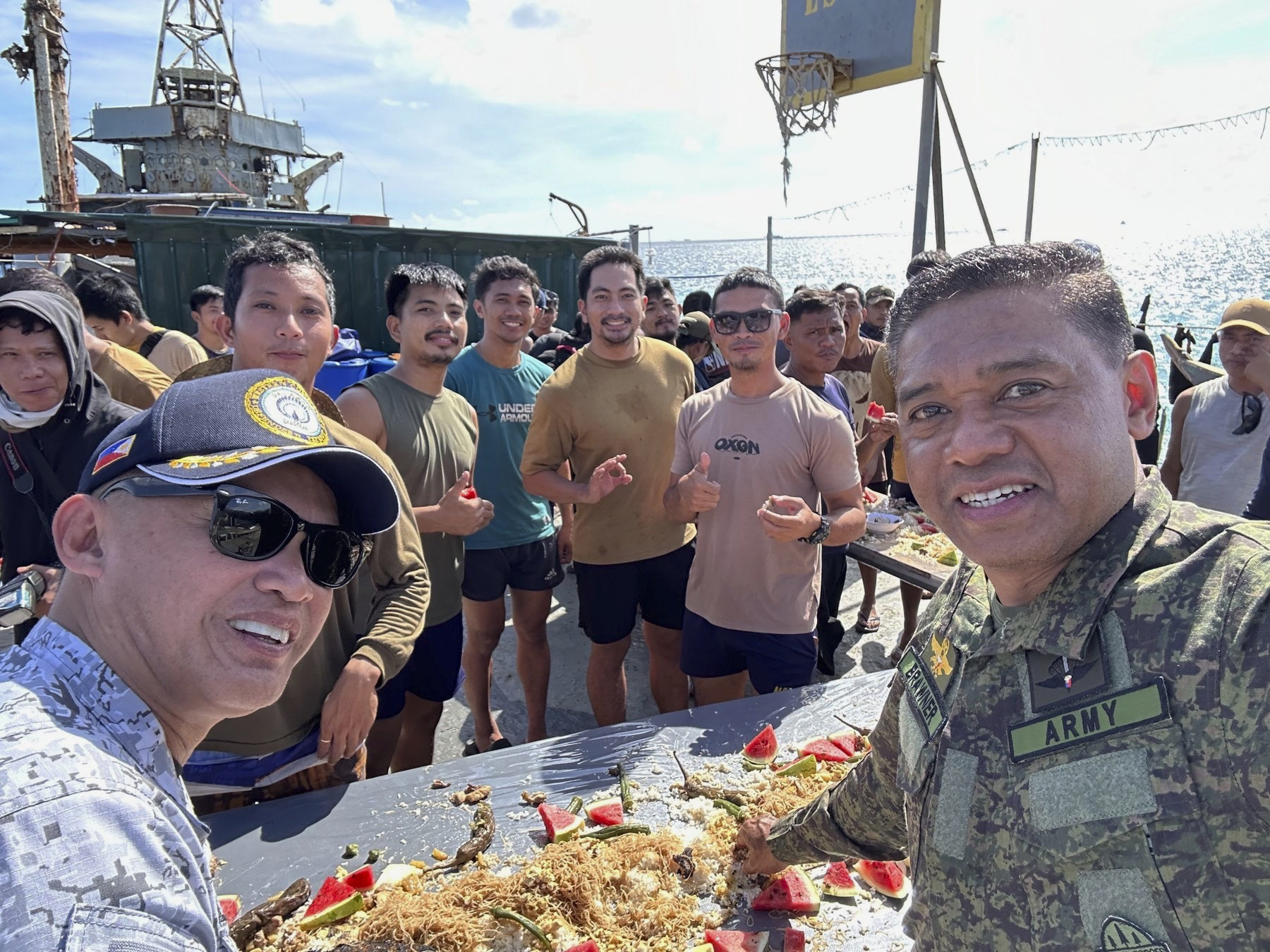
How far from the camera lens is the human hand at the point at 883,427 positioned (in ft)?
17.1

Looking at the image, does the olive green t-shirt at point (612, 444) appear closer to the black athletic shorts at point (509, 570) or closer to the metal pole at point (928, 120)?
the black athletic shorts at point (509, 570)

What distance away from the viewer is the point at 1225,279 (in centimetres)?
5775

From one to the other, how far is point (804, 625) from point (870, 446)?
8.28ft

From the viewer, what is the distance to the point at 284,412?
1.28 metres

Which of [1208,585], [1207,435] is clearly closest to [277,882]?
[1208,585]

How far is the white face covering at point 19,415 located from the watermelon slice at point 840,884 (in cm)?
346

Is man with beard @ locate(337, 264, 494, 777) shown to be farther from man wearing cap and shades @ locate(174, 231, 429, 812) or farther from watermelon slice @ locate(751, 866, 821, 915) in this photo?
watermelon slice @ locate(751, 866, 821, 915)

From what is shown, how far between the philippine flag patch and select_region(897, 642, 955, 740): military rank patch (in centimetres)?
148

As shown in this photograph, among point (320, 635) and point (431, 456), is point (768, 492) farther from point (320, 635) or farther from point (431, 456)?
point (320, 635)

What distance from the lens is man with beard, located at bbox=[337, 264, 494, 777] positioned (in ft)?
11.2

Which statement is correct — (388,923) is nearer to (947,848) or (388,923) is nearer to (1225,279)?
(947,848)

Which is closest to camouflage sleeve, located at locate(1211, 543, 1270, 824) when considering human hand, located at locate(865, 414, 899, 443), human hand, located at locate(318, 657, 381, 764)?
human hand, located at locate(318, 657, 381, 764)

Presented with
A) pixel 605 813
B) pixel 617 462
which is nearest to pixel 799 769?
pixel 605 813

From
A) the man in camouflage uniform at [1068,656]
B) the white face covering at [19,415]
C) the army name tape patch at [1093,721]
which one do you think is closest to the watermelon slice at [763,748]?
the man in camouflage uniform at [1068,656]
